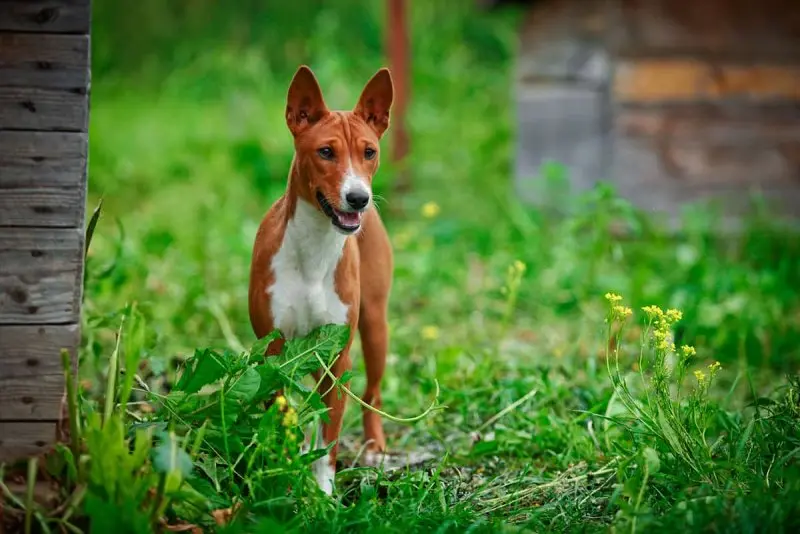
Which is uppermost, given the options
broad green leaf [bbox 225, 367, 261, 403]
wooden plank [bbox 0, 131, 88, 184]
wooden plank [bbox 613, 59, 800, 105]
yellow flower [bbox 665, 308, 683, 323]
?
wooden plank [bbox 613, 59, 800, 105]

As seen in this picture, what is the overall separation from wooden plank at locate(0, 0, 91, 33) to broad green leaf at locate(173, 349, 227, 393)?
87 centimetres

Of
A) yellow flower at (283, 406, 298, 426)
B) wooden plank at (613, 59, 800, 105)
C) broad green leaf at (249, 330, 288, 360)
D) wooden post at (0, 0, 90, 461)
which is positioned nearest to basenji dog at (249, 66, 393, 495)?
broad green leaf at (249, 330, 288, 360)

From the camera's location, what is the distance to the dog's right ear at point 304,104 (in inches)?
114

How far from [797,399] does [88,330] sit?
7.31 feet

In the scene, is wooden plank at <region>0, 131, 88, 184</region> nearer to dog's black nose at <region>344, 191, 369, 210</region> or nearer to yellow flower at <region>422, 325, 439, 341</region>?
dog's black nose at <region>344, 191, 369, 210</region>

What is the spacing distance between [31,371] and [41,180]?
46 centimetres

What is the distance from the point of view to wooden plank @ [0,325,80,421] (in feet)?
8.26

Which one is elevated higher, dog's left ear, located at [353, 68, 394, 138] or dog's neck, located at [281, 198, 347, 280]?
dog's left ear, located at [353, 68, 394, 138]

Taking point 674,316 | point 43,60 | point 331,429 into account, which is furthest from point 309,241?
→ point 674,316

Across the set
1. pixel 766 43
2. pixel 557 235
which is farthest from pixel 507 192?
pixel 766 43

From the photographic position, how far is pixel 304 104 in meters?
2.94

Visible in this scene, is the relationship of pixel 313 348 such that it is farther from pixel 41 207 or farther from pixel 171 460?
pixel 41 207

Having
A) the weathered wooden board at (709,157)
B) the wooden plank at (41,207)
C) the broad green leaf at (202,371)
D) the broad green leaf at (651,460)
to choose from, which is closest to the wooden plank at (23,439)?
the broad green leaf at (202,371)

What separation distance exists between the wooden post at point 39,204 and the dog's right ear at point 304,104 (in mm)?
553
